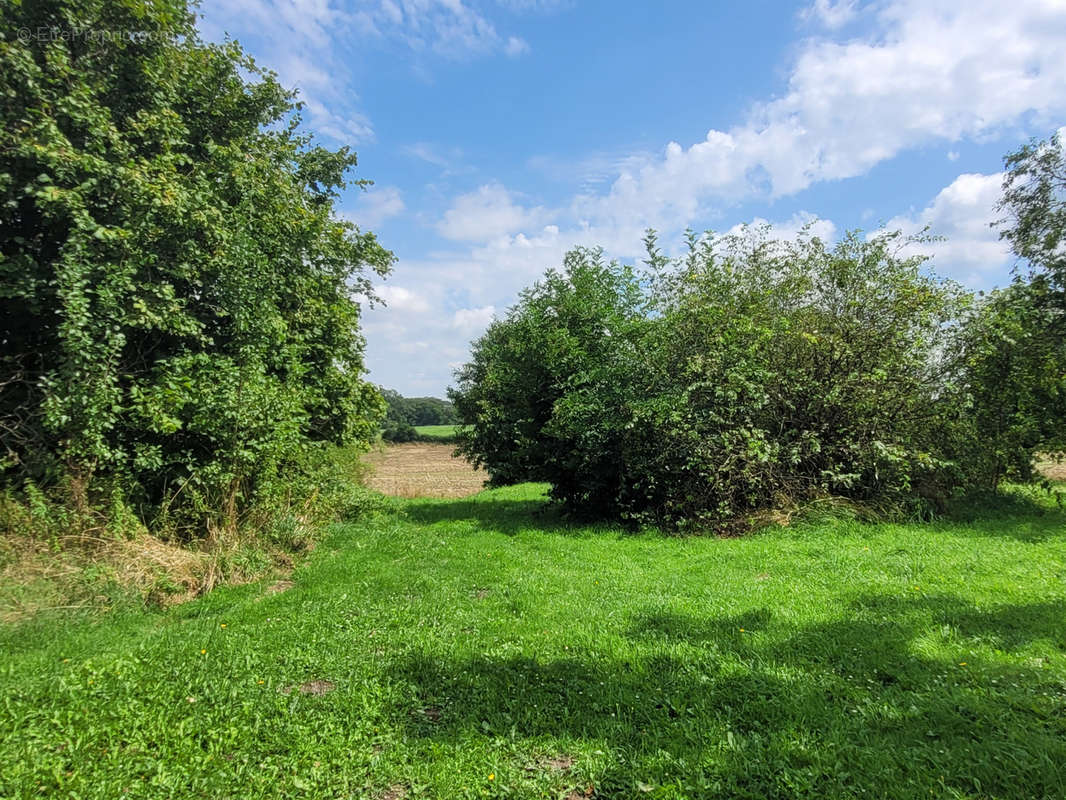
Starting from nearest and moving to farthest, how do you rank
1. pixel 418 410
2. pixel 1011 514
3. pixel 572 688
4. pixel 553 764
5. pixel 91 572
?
pixel 553 764 < pixel 572 688 < pixel 91 572 < pixel 1011 514 < pixel 418 410

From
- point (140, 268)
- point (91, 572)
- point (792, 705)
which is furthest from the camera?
point (140, 268)

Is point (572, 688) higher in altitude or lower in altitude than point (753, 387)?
lower

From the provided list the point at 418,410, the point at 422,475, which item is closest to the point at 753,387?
the point at 422,475

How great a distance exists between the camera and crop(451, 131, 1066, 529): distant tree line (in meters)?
9.90

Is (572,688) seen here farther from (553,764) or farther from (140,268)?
(140,268)

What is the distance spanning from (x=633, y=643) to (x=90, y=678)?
451 centimetres

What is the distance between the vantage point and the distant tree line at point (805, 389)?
32.5 ft

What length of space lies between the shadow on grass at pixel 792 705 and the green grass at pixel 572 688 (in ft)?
0.05

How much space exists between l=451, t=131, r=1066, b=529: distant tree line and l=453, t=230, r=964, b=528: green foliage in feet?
0.11

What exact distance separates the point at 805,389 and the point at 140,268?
11769 millimetres

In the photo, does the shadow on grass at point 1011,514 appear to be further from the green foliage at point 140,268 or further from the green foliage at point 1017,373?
→ the green foliage at point 140,268

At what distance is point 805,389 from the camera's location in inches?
404

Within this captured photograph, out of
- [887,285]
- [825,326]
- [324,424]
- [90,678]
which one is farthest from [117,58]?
[887,285]

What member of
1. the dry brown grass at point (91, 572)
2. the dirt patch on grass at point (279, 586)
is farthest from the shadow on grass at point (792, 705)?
the dry brown grass at point (91, 572)
